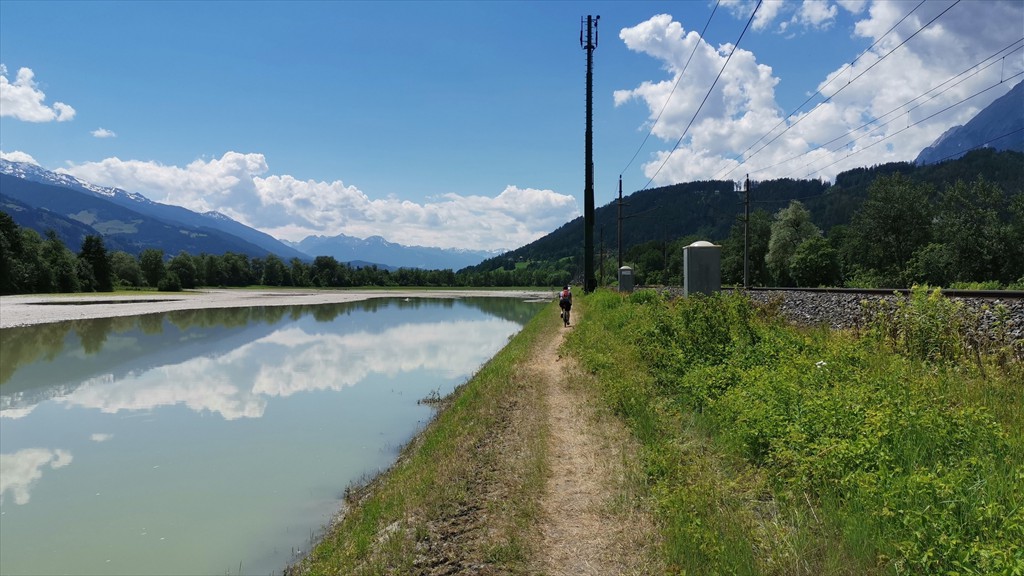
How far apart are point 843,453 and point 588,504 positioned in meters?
2.87

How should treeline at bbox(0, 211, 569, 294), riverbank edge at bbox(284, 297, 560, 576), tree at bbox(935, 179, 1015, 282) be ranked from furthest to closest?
treeline at bbox(0, 211, 569, 294) → tree at bbox(935, 179, 1015, 282) → riverbank edge at bbox(284, 297, 560, 576)

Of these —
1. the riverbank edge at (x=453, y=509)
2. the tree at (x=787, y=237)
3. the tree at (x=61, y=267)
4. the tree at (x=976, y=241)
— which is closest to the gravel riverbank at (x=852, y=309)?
the riverbank edge at (x=453, y=509)

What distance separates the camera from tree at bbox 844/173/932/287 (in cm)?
6488

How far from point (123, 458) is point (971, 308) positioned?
19.3m

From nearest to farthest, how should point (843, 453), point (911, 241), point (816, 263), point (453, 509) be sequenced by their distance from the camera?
1. point (843, 453)
2. point (453, 509)
3. point (911, 241)
4. point (816, 263)

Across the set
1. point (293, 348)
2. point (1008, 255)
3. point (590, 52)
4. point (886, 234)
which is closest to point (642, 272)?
point (886, 234)

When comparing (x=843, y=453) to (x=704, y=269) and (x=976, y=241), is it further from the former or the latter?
(x=976, y=241)

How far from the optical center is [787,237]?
3182 inches

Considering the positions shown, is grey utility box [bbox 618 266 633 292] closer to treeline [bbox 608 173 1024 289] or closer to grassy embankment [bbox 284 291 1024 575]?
treeline [bbox 608 173 1024 289]

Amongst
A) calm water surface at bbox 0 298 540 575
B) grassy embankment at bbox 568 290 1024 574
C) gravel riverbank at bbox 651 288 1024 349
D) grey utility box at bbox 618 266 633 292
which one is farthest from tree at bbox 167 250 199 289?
grassy embankment at bbox 568 290 1024 574

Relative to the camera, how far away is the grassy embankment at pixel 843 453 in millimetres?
4012

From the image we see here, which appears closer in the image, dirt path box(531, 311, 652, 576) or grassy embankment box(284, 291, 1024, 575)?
grassy embankment box(284, 291, 1024, 575)

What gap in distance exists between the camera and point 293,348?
104 ft

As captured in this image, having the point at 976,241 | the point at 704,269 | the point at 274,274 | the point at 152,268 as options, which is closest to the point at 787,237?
the point at 976,241
